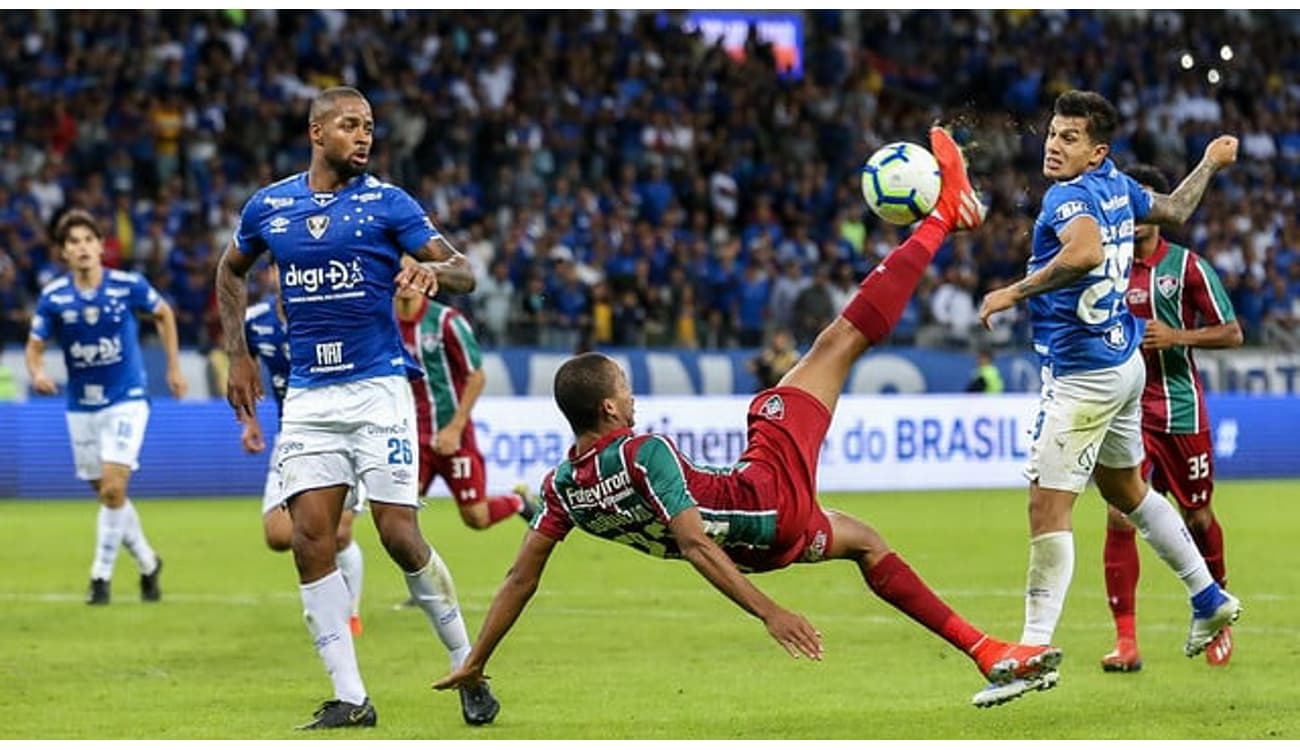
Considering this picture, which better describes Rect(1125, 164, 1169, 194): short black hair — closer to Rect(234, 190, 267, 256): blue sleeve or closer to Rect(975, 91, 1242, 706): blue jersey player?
Rect(975, 91, 1242, 706): blue jersey player

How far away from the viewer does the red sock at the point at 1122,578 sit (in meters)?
10.5

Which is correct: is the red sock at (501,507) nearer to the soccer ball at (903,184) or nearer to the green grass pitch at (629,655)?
the green grass pitch at (629,655)

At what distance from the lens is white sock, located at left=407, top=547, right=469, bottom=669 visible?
9141 mm

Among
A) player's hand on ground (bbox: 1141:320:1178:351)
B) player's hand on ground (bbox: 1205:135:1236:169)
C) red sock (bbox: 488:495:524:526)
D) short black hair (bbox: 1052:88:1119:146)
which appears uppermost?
short black hair (bbox: 1052:88:1119:146)

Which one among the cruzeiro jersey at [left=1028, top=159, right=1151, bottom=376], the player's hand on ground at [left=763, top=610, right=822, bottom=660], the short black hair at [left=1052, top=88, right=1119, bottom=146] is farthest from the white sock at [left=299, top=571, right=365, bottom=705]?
the short black hair at [left=1052, top=88, right=1119, bottom=146]

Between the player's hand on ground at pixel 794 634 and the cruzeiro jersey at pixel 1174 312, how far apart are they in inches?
162

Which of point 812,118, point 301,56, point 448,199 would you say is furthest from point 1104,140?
point 812,118

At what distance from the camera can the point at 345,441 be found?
29.0 ft

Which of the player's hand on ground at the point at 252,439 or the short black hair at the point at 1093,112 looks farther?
the player's hand on ground at the point at 252,439

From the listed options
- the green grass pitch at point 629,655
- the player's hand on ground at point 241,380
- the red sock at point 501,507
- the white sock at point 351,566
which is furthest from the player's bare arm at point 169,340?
the player's hand on ground at point 241,380

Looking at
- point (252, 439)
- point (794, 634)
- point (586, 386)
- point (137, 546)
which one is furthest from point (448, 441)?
point (794, 634)

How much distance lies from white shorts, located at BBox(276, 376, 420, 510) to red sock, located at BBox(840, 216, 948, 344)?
1.95m

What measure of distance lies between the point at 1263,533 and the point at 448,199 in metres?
12.6

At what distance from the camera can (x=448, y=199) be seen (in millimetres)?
28062
